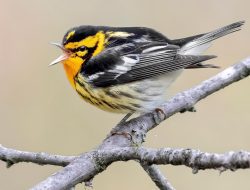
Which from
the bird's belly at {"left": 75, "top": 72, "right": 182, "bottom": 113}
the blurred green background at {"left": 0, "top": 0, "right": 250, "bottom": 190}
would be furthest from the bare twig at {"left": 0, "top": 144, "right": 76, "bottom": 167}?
the blurred green background at {"left": 0, "top": 0, "right": 250, "bottom": 190}

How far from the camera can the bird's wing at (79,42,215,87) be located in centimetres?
503

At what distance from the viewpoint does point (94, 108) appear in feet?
26.0

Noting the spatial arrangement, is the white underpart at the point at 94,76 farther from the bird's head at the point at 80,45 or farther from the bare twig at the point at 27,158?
the bare twig at the point at 27,158

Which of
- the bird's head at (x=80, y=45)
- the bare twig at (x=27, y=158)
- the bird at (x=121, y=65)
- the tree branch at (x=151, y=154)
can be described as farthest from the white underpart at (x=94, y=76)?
the bare twig at (x=27, y=158)

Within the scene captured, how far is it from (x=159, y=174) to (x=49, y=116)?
4284mm

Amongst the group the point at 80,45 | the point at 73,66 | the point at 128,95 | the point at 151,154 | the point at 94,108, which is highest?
the point at 151,154

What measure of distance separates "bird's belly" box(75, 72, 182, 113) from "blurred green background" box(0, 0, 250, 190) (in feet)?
5.79

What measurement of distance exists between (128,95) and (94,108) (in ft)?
9.72

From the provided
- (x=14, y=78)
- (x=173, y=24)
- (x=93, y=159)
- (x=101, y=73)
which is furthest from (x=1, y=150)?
(x=173, y=24)

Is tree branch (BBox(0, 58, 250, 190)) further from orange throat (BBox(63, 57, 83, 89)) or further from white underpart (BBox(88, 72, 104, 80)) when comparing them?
orange throat (BBox(63, 57, 83, 89))

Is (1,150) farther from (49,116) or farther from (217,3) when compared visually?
(217,3)

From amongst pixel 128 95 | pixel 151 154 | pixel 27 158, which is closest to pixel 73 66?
pixel 128 95

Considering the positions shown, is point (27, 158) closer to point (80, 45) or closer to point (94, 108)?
point (80, 45)

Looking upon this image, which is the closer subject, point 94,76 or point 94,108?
point 94,76
